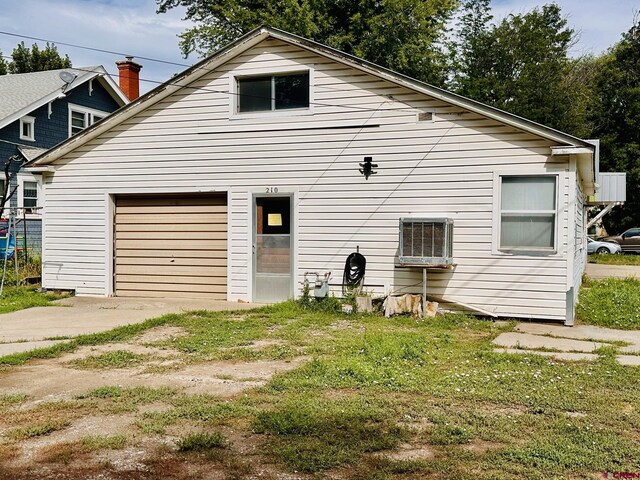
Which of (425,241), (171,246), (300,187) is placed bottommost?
(171,246)

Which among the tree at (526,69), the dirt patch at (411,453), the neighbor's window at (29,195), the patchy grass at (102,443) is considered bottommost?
the patchy grass at (102,443)

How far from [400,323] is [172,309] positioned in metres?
4.00

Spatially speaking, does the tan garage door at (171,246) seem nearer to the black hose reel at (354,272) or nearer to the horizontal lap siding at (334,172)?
the horizontal lap siding at (334,172)

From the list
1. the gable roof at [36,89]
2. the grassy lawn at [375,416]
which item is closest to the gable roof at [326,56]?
the grassy lawn at [375,416]

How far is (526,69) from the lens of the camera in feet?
111

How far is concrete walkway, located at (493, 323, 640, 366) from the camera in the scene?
22.4ft

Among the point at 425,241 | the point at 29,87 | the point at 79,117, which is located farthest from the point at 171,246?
the point at 29,87

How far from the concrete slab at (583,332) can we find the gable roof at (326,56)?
265cm

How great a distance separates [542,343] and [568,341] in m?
0.46

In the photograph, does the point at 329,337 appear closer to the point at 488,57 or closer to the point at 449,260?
the point at 449,260

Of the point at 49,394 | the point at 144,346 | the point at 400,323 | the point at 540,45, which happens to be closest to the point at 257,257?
the point at 400,323

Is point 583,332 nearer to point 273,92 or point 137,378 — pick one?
point 137,378

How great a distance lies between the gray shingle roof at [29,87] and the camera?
2111cm

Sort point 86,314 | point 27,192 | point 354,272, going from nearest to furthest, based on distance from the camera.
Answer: point 86,314, point 354,272, point 27,192
